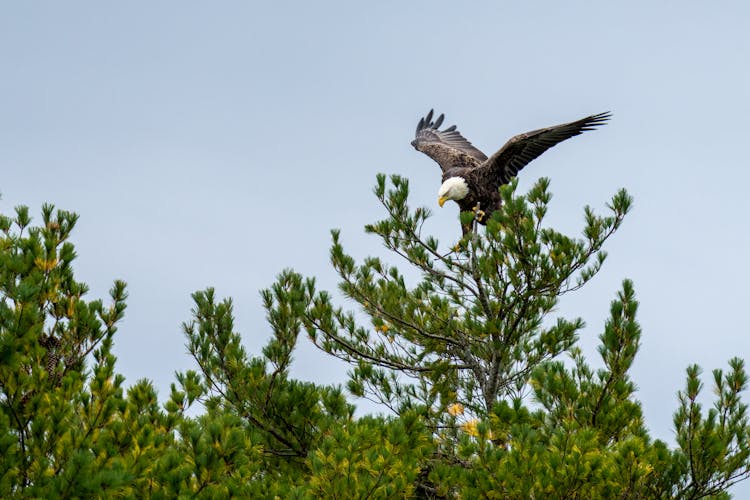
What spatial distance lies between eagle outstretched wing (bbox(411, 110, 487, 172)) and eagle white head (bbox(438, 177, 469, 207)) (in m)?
1.21

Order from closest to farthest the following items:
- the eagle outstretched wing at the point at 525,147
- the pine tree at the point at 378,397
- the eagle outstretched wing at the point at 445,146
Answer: the pine tree at the point at 378,397 < the eagle outstretched wing at the point at 525,147 < the eagle outstretched wing at the point at 445,146

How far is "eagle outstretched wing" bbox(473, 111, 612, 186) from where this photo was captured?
27.7 feet

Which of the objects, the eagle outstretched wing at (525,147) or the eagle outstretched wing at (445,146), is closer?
the eagle outstretched wing at (525,147)

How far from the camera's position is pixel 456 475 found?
18.4 ft

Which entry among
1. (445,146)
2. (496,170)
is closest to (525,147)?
(496,170)

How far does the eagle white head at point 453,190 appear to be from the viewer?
865 cm

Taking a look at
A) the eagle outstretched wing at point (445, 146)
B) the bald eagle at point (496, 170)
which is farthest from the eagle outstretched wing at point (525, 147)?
the eagle outstretched wing at point (445, 146)

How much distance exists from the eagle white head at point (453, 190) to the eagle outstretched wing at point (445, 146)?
1.21 meters

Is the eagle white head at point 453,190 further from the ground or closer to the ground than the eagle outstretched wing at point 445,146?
closer to the ground

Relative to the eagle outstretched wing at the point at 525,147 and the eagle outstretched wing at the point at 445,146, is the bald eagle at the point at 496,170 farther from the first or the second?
the eagle outstretched wing at the point at 445,146

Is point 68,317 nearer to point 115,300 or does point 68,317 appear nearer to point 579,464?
point 115,300

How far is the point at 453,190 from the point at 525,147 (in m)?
0.75

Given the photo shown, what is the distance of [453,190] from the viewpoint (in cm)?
865

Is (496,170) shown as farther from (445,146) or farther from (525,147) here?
(445,146)
